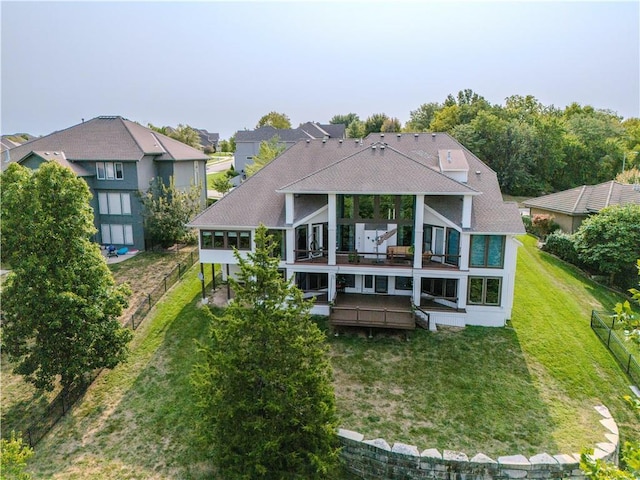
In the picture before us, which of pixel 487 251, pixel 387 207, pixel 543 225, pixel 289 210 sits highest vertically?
pixel 387 207

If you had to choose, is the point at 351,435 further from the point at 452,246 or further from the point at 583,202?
the point at 583,202

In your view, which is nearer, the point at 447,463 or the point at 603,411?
the point at 447,463

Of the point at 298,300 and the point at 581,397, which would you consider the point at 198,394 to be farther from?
the point at 581,397

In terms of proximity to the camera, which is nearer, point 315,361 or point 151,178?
point 315,361

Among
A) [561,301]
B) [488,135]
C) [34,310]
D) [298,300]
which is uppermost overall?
[488,135]

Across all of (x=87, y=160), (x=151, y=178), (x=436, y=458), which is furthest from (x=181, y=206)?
(x=436, y=458)

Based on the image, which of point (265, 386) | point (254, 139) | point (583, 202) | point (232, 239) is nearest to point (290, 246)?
point (232, 239)

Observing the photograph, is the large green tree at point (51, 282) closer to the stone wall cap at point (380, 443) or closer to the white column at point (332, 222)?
the white column at point (332, 222)
